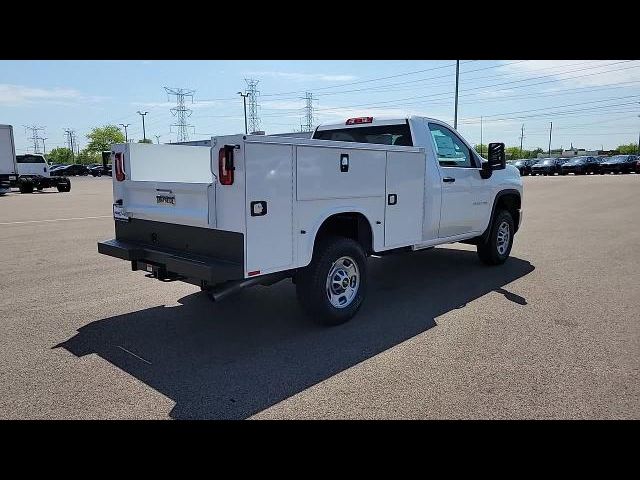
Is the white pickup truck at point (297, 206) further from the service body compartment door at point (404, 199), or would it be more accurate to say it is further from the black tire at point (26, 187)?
the black tire at point (26, 187)

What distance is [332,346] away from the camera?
172 inches

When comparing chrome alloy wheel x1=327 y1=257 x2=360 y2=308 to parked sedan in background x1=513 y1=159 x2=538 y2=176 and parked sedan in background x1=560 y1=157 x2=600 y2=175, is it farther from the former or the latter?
parked sedan in background x1=513 y1=159 x2=538 y2=176

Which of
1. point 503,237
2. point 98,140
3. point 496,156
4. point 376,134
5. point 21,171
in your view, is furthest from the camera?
point 98,140

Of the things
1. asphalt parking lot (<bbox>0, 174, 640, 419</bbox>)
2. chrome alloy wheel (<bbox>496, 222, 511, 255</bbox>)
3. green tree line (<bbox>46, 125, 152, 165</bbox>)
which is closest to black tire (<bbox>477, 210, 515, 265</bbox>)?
chrome alloy wheel (<bbox>496, 222, 511, 255</bbox>)

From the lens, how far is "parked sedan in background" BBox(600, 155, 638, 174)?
45.1 meters

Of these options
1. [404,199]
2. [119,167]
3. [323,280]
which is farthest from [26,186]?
[323,280]

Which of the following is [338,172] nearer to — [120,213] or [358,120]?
[358,120]

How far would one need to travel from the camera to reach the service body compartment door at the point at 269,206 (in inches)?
154

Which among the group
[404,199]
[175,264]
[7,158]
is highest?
[7,158]

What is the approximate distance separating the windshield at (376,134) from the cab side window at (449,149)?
0.43m

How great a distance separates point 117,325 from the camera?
194 inches

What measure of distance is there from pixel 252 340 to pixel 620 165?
5055 cm

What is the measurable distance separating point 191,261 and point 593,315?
13.9 ft

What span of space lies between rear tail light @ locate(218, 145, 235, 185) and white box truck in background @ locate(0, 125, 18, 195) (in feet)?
84.1
